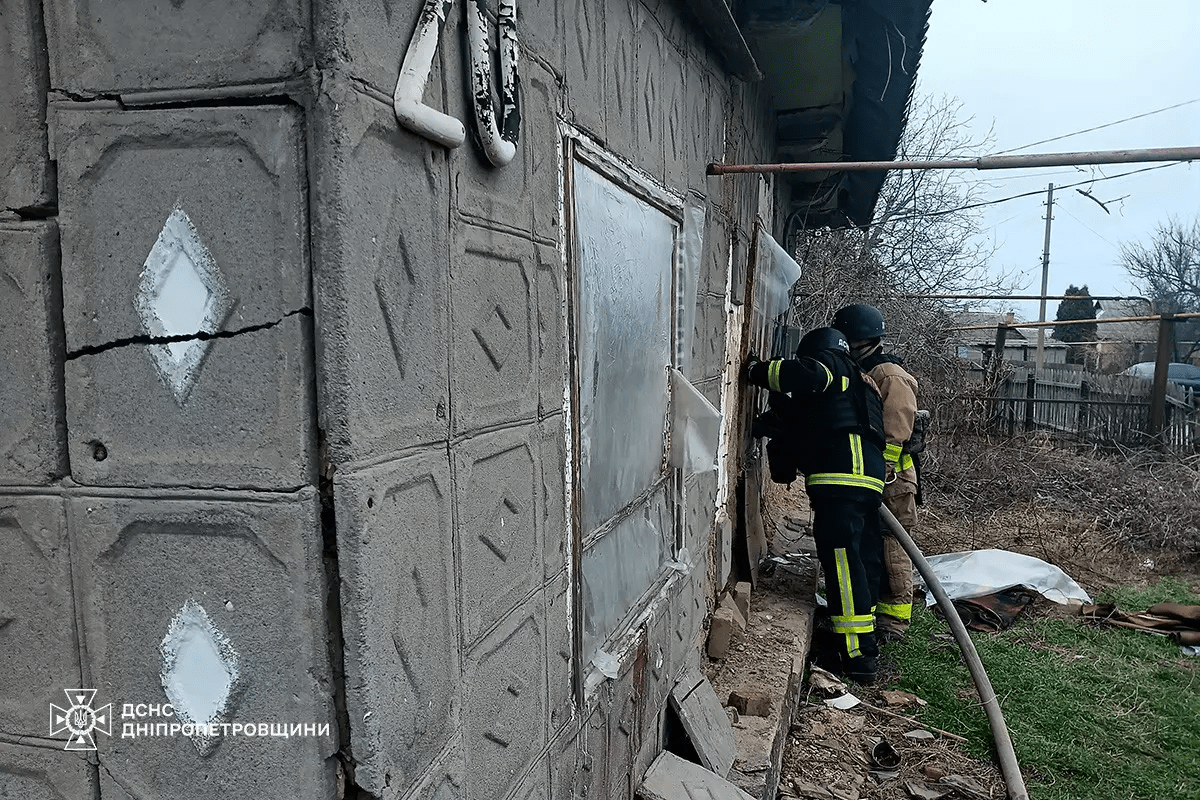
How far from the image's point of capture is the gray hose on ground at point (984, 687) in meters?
3.44

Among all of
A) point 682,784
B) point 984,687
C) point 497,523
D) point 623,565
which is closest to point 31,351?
point 497,523

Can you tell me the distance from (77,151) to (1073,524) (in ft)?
28.9

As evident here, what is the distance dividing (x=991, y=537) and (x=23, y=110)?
8.15 m

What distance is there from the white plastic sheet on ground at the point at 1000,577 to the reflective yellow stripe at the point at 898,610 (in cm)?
54

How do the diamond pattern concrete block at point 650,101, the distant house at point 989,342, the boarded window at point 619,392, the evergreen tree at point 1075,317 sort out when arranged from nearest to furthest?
the boarded window at point 619,392 < the diamond pattern concrete block at point 650,101 < the distant house at point 989,342 < the evergreen tree at point 1075,317

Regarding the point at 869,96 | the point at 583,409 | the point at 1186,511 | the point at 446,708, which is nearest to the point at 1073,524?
the point at 1186,511

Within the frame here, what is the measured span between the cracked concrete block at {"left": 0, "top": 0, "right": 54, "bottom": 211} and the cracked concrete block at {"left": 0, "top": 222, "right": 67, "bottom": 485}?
0.16 ft

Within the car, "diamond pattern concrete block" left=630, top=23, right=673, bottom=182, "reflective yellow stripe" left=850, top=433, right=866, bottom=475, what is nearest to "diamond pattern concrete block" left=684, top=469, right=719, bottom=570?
"reflective yellow stripe" left=850, top=433, right=866, bottom=475

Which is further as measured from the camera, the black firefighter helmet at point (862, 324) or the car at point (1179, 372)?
the car at point (1179, 372)

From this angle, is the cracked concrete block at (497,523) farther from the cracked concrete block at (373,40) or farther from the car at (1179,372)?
the car at (1179,372)

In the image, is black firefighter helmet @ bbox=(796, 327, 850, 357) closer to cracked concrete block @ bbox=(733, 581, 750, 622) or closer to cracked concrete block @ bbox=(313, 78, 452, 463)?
cracked concrete block @ bbox=(733, 581, 750, 622)

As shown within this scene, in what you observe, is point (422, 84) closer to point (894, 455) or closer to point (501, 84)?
point (501, 84)

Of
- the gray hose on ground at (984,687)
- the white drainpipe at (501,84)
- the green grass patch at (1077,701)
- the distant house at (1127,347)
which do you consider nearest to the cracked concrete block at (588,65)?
the white drainpipe at (501,84)

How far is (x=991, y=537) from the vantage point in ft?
24.2
